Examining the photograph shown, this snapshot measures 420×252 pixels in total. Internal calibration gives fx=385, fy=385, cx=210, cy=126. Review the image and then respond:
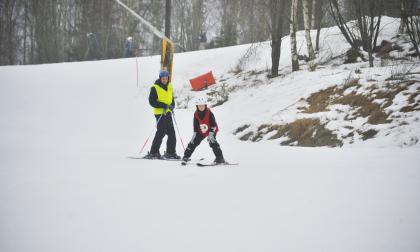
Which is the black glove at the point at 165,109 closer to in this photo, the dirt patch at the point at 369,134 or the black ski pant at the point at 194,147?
A: the black ski pant at the point at 194,147

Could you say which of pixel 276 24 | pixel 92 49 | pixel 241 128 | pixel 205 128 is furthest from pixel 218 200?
pixel 92 49

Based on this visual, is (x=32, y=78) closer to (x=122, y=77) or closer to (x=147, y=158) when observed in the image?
(x=122, y=77)

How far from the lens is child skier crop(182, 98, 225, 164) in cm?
745

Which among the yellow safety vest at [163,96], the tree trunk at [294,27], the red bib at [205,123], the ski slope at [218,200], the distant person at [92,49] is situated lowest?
the ski slope at [218,200]

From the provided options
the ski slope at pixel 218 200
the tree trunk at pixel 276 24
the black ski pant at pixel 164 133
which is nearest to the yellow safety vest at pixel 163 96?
the black ski pant at pixel 164 133

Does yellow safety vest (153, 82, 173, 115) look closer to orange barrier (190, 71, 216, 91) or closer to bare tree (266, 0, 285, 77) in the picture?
bare tree (266, 0, 285, 77)

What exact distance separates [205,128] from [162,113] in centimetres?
128

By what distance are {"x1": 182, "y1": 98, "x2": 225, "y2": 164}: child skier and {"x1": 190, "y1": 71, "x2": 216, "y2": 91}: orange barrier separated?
10.7 meters

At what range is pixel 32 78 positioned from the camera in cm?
1995

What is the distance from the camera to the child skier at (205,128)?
7445 millimetres

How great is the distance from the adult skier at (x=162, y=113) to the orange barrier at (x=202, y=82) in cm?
988

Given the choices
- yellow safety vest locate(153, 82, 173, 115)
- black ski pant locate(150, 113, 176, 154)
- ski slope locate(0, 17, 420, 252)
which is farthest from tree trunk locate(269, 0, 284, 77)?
black ski pant locate(150, 113, 176, 154)

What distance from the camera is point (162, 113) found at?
8359 millimetres

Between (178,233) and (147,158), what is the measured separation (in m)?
4.70
